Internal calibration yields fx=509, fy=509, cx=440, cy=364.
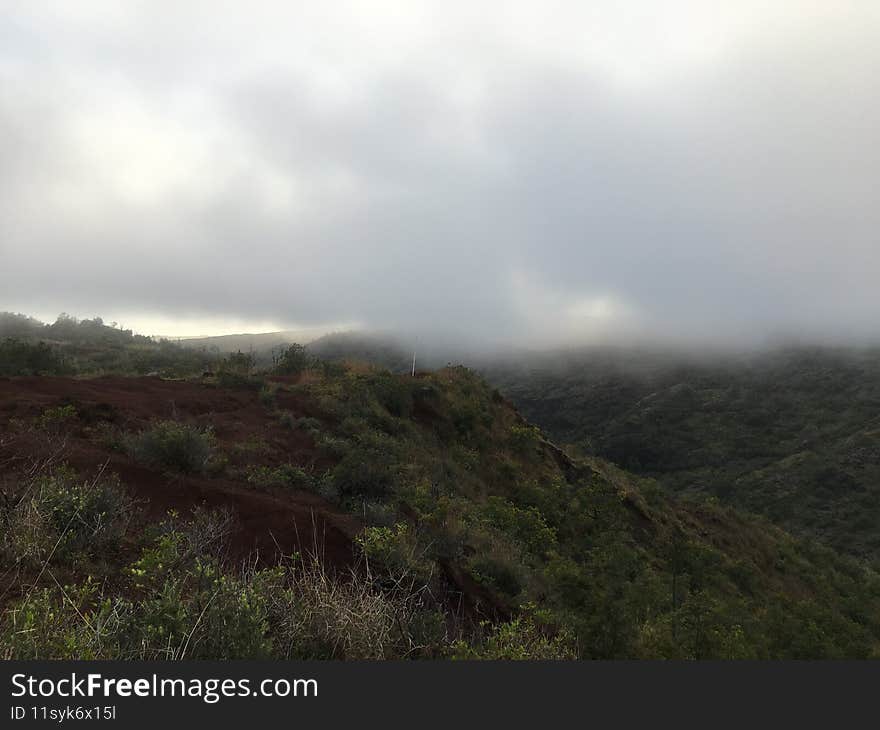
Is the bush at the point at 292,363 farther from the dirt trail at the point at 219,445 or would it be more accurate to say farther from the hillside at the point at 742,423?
the hillside at the point at 742,423

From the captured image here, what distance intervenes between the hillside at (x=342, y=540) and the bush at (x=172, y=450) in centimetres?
Answer: 4

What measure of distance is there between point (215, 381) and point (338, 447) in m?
8.03

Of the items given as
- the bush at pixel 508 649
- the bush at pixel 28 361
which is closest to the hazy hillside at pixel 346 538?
the bush at pixel 508 649

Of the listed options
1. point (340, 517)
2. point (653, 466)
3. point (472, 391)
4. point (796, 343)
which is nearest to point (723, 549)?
point (472, 391)

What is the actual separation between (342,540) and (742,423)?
72899 mm

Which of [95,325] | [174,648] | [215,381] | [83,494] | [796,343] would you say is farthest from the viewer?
[796,343]

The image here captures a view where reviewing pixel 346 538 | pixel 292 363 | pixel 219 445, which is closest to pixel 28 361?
pixel 292 363

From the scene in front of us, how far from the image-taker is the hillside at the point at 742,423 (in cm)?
4350

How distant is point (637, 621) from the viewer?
8.14 m

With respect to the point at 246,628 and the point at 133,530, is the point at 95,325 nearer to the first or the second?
the point at 133,530

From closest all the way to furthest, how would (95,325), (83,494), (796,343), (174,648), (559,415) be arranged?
1. (174,648)
2. (83,494)
3. (95,325)
4. (559,415)
5. (796,343)

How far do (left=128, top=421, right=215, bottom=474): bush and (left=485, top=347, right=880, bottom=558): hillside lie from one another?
2370 cm

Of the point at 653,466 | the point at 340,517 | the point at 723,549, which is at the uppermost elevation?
the point at 340,517

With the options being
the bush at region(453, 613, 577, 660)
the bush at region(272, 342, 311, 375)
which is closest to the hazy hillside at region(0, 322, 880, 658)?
the bush at region(453, 613, 577, 660)
